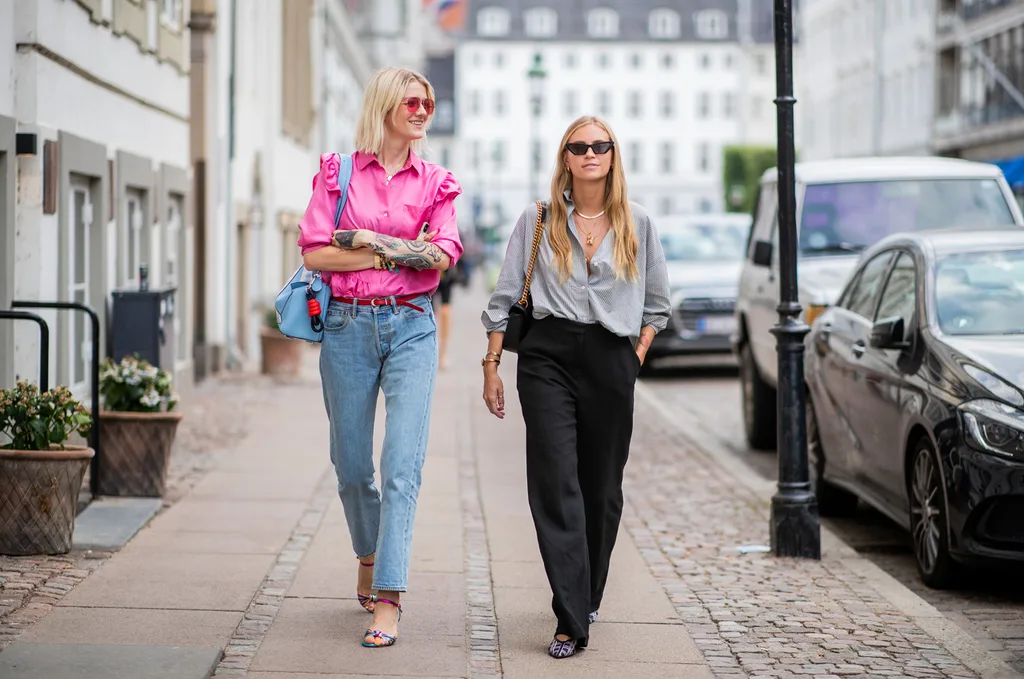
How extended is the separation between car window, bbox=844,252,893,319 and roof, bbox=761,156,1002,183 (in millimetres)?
2888

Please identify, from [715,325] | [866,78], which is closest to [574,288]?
[715,325]

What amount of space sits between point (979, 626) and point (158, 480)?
4.47 metres

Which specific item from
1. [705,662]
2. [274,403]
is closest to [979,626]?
[705,662]

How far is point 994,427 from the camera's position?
689 centimetres

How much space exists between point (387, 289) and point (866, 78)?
6607cm

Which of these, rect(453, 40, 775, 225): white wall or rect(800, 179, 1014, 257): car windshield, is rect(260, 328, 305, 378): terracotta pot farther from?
rect(453, 40, 775, 225): white wall

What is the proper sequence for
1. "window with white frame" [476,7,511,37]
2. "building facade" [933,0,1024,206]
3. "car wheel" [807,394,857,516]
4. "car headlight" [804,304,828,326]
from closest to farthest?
"car wheel" [807,394,857,516]
"car headlight" [804,304,828,326]
"building facade" [933,0,1024,206]
"window with white frame" [476,7,511,37]

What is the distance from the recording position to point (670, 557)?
8.01m

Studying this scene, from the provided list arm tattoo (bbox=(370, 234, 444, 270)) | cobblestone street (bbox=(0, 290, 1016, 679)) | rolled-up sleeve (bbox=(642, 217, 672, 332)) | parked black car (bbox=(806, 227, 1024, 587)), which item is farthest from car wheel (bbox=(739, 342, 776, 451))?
arm tattoo (bbox=(370, 234, 444, 270))

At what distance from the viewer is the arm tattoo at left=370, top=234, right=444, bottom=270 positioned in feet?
18.7

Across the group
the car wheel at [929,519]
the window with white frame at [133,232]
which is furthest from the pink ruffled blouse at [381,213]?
the window with white frame at [133,232]

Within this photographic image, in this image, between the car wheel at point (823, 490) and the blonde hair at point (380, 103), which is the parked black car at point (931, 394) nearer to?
the car wheel at point (823, 490)

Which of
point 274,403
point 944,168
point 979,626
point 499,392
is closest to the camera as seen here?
point 499,392

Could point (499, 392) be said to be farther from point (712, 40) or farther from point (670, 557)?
point (712, 40)
